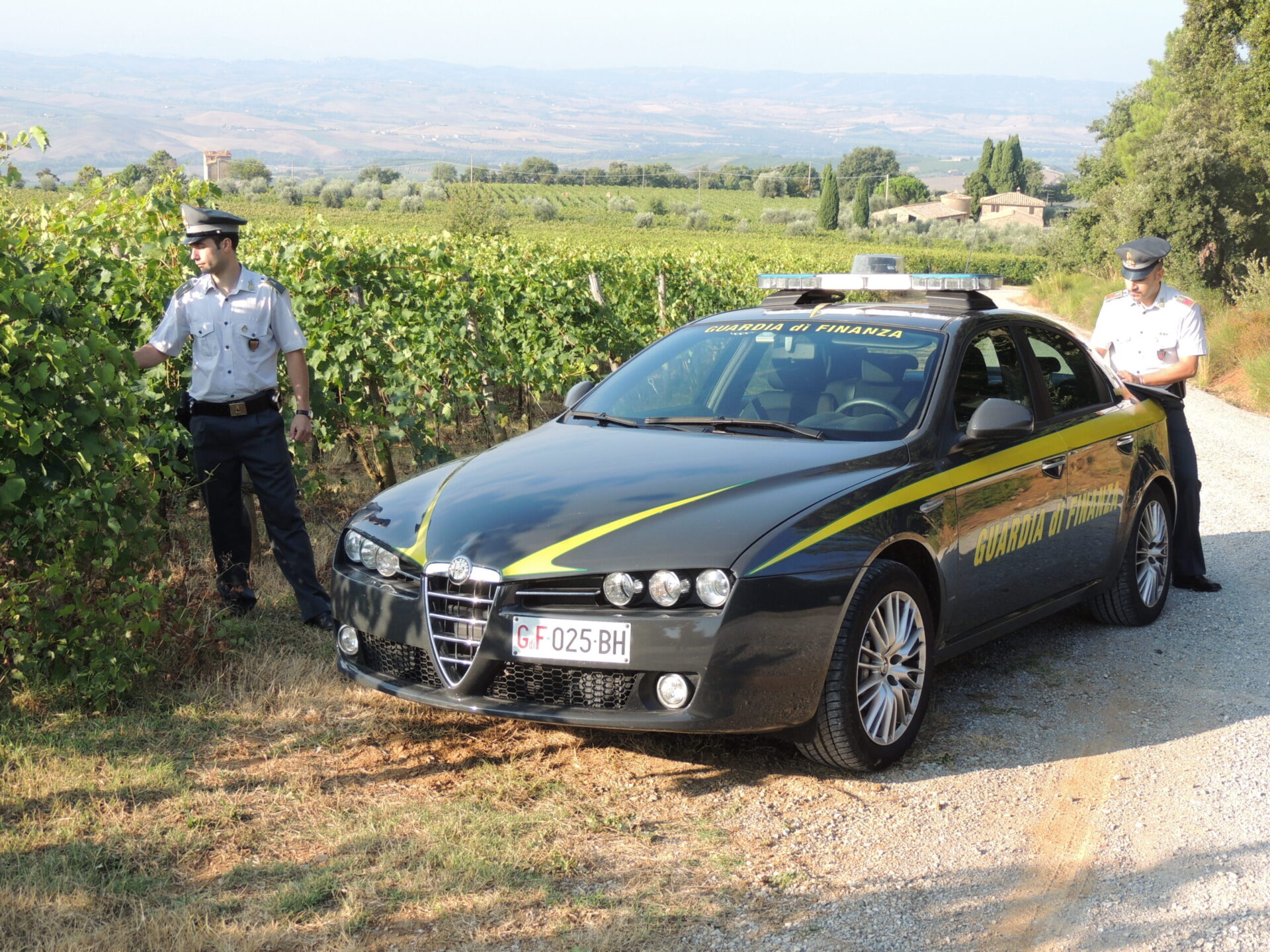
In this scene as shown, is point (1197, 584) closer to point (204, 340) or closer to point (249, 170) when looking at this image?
point (204, 340)

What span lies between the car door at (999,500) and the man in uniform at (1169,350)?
186 centimetres

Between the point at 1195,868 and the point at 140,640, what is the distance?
12.9 ft

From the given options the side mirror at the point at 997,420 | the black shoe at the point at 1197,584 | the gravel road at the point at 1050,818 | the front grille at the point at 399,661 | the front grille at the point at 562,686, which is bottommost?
the black shoe at the point at 1197,584

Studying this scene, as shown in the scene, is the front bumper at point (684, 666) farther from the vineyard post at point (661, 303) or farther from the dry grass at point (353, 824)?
the vineyard post at point (661, 303)

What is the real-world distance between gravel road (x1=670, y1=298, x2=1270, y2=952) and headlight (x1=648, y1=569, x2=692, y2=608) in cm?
77

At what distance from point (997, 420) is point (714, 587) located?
1.70 meters

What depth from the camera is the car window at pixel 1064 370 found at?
603 centimetres

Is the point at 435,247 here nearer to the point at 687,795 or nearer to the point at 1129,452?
the point at 1129,452

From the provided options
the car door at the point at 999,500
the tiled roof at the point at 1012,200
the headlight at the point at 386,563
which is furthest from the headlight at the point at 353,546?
the tiled roof at the point at 1012,200

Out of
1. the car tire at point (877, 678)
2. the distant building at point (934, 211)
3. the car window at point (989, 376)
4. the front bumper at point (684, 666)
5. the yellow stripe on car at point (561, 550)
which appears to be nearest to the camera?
the front bumper at point (684, 666)

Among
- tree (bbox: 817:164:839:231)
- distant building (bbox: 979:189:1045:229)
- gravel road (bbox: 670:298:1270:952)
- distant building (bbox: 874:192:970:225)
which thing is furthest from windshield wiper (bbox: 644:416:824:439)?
distant building (bbox: 979:189:1045:229)

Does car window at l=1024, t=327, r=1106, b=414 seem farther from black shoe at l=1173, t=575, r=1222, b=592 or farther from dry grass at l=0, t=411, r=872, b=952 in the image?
dry grass at l=0, t=411, r=872, b=952

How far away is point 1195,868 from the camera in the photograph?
388cm

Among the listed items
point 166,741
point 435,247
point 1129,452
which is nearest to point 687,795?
point 166,741
